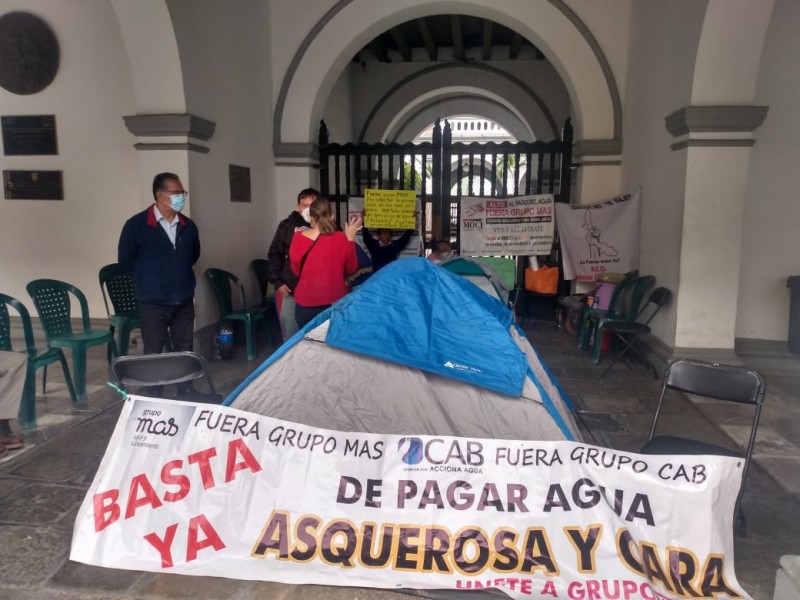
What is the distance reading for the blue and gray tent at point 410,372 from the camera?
9.86 ft

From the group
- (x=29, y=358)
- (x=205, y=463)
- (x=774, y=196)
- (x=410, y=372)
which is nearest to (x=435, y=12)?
(x=774, y=196)

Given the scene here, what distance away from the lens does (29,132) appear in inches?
251

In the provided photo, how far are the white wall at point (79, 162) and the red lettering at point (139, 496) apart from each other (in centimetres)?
457

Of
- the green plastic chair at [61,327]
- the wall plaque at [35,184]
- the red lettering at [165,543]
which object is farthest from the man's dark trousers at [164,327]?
the wall plaque at [35,184]

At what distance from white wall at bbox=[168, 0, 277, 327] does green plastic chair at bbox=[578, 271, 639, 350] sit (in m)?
3.87

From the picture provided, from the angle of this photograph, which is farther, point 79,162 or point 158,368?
point 79,162

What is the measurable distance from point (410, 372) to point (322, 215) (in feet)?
5.01

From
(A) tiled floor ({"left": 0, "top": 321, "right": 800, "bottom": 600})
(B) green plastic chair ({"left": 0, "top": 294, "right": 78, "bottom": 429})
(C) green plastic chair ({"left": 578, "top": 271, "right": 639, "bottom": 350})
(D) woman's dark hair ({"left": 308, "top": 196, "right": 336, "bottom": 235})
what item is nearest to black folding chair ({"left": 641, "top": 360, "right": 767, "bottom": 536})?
(A) tiled floor ({"left": 0, "top": 321, "right": 800, "bottom": 600})

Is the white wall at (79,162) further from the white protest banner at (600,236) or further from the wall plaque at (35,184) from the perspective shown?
the white protest banner at (600,236)

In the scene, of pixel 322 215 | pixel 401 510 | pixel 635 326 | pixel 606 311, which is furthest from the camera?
pixel 606 311

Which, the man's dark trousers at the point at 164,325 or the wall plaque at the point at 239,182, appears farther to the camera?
the wall plaque at the point at 239,182

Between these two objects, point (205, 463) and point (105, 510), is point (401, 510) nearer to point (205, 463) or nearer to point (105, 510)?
point (205, 463)

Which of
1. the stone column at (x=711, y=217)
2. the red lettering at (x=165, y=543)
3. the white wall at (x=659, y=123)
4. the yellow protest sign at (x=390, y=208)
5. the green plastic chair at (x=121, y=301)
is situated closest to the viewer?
the red lettering at (x=165, y=543)

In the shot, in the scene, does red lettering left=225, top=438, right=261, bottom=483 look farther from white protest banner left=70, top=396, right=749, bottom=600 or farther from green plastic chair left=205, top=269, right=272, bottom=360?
green plastic chair left=205, top=269, right=272, bottom=360
